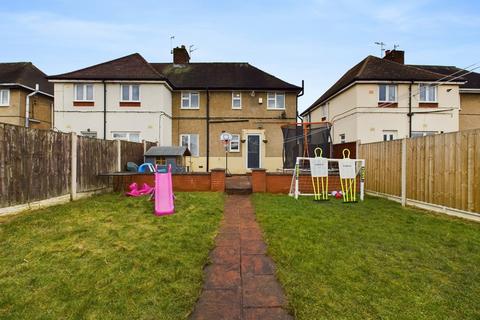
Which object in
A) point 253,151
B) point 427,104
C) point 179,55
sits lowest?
point 253,151

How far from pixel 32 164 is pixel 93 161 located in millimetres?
2648

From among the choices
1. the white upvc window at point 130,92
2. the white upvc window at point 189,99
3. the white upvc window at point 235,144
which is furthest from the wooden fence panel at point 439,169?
the white upvc window at point 130,92

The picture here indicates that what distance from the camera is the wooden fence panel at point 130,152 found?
11.8 meters

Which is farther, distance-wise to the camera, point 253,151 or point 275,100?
point 275,100

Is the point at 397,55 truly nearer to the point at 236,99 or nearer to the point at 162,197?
the point at 236,99

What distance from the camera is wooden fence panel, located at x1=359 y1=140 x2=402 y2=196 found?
932 cm

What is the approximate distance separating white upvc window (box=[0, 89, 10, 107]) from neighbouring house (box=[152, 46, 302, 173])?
40.5 ft

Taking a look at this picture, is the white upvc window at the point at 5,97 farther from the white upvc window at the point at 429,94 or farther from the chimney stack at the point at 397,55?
the chimney stack at the point at 397,55

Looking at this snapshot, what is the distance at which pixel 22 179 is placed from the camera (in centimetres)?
686

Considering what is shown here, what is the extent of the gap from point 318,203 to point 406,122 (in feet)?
39.5

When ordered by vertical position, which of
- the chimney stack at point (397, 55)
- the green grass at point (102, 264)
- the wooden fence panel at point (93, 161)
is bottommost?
the green grass at point (102, 264)

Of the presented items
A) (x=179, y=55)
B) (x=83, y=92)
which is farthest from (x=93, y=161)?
(x=179, y=55)

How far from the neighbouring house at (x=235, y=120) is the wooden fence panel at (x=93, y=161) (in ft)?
24.8

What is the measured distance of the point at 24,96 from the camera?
2089cm
